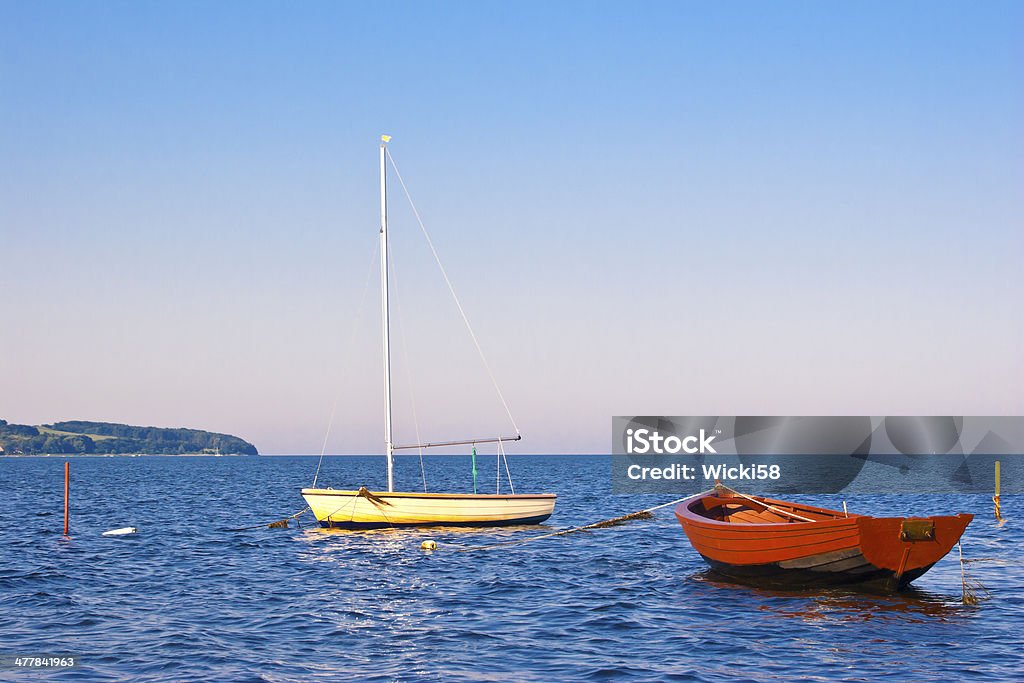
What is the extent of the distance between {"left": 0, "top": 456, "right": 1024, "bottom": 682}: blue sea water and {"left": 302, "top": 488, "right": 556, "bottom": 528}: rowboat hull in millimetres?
651

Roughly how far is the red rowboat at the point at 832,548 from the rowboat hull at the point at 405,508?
13199mm

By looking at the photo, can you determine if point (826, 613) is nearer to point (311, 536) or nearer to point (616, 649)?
point (616, 649)

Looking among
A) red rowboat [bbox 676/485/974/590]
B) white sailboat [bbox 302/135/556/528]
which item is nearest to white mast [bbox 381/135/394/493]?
white sailboat [bbox 302/135/556/528]

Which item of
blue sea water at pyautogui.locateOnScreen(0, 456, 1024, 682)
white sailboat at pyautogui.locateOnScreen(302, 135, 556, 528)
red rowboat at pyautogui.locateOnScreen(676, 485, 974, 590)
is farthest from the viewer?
white sailboat at pyautogui.locateOnScreen(302, 135, 556, 528)

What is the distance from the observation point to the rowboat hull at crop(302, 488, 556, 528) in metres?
38.1

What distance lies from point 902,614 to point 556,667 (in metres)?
9.40

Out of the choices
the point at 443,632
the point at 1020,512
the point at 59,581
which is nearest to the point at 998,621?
the point at 443,632

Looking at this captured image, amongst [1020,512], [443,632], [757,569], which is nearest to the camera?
[443,632]

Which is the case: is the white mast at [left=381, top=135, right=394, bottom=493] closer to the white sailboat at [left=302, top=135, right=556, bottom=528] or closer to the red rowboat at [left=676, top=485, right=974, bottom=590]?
the white sailboat at [left=302, top=135, right=556, bottom=528]

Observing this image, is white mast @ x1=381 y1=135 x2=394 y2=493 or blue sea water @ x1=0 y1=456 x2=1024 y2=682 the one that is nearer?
blue sea water @ x1=0 y1=456 x2=1024 y2=682

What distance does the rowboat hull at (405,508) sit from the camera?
38.1 metres

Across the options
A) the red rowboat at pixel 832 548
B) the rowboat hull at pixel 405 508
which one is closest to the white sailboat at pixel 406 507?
the rowboat hull at pixel 405 508

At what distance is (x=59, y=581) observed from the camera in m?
27.6

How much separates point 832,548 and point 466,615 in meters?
9.40
